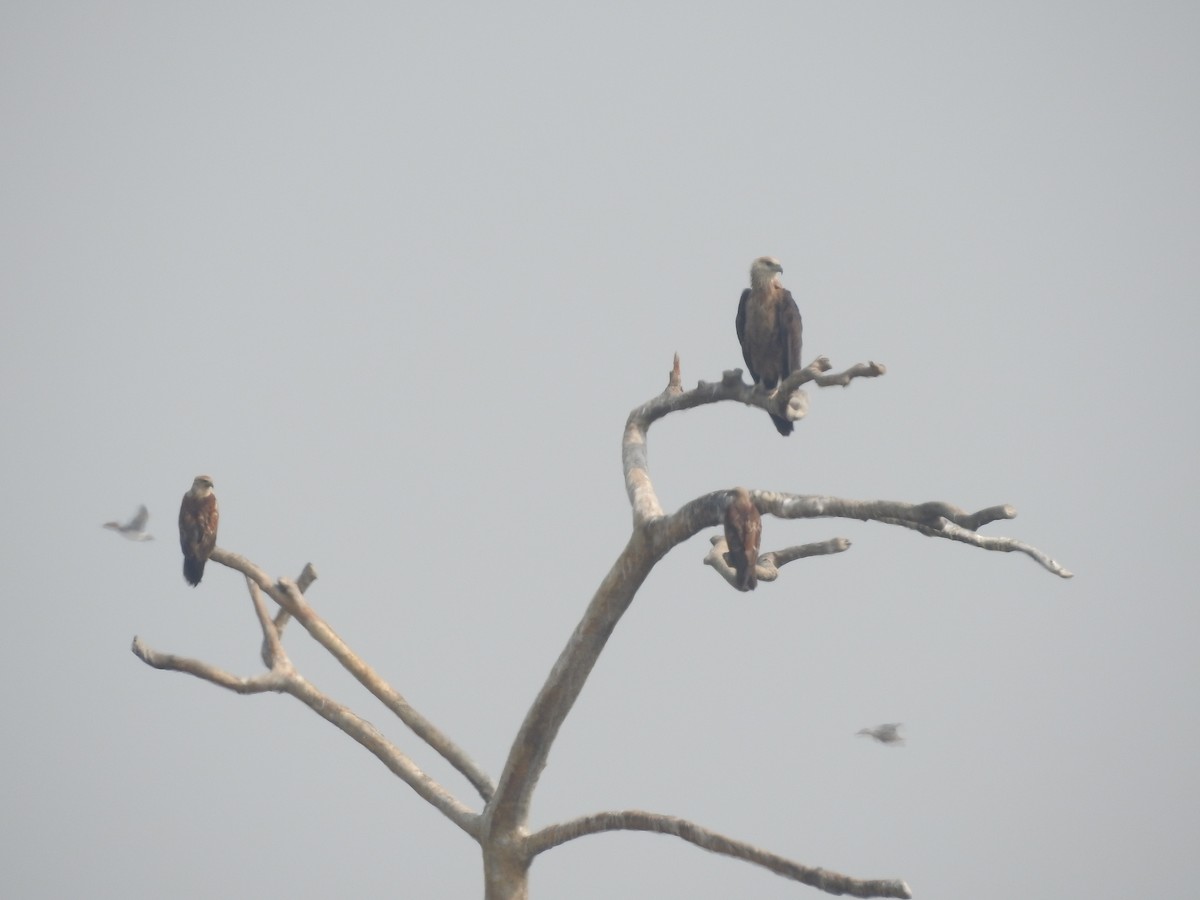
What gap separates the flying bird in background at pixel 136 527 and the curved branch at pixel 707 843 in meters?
3.44

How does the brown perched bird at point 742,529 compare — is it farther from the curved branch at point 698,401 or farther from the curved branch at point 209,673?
the curved branch at point 209,673

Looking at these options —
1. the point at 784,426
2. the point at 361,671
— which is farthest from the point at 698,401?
the point at 361,671

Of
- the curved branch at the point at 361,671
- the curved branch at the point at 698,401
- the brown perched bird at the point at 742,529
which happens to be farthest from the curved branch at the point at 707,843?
the curved branch at the point at 698,401

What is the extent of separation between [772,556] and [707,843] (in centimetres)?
144

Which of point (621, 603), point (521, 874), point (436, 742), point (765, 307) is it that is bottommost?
point (521, 874)

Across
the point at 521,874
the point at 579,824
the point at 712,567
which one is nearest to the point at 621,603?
the point at 712,567

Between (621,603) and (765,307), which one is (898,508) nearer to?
(621,603)

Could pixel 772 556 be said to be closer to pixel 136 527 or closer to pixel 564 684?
pixel 564 684

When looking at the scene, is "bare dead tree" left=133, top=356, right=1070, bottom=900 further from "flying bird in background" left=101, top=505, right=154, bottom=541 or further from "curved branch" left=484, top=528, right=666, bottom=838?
"flying bird in background" left=101, top=505, right=154, bottom=541

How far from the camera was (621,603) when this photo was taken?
20.3ft

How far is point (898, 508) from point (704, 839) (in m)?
1.53

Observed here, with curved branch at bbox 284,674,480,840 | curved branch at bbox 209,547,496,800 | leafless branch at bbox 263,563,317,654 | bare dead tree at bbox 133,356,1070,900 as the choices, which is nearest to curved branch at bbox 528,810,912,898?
bare dead tree at bbox 133,356,1070,900

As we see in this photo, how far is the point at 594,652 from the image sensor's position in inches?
249

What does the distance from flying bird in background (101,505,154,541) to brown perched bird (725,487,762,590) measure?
4.27 m
